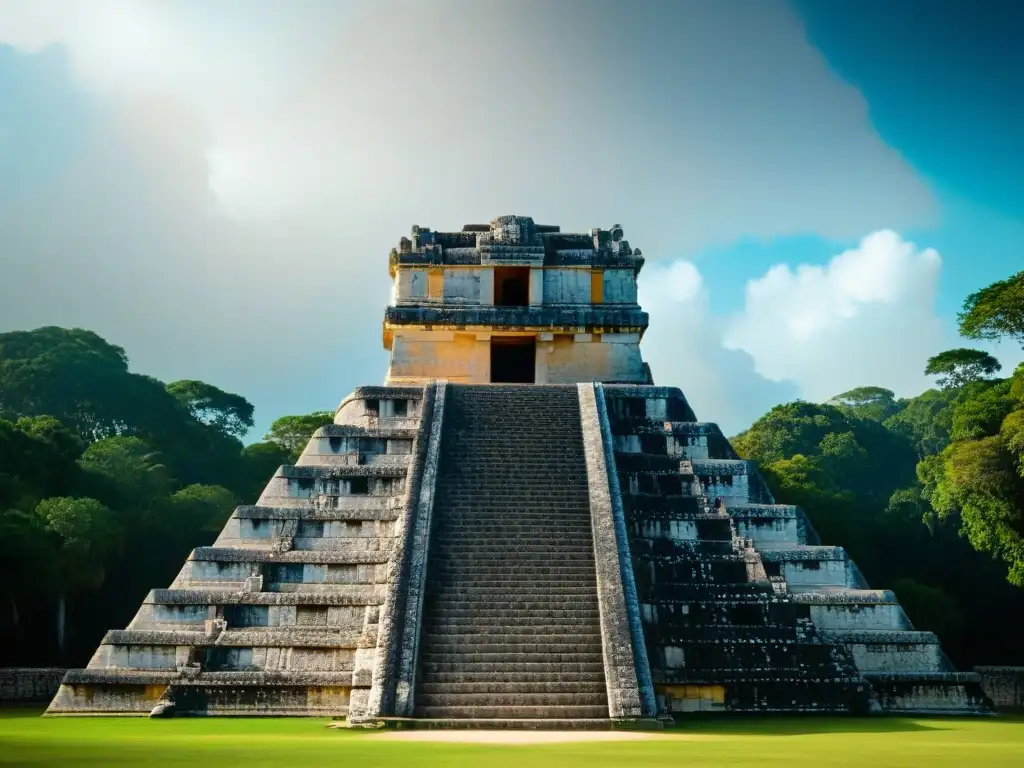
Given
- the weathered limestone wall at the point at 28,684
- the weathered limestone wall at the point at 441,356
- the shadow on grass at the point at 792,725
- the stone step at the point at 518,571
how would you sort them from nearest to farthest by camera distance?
the shadow on grass at the point at 792,725
the stone step at the point at 518,571
the weathered limestone wall at the point at 28,684
the weathered limestone wall at the point at 441,356

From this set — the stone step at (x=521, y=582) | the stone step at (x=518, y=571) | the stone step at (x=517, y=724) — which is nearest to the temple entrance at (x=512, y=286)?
the stone step at (x=518, y=571)

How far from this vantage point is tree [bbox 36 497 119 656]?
2084 centimetres

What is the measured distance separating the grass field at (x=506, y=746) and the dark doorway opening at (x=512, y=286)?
11.6m

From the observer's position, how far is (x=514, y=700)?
9.94m

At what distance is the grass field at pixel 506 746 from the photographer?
634 cm

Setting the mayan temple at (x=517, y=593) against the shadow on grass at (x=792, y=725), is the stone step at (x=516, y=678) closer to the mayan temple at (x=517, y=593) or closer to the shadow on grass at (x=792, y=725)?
the mayan temple at (x=517, y=593)

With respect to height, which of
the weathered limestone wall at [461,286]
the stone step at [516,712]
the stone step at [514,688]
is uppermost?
the weathered limestone wall at [461,286]

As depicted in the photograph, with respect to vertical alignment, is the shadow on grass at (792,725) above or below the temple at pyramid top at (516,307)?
below

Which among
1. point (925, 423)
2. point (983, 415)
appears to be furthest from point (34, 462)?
point (925, 423)

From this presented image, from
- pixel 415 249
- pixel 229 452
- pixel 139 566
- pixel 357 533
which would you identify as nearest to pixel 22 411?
pixel 229 452

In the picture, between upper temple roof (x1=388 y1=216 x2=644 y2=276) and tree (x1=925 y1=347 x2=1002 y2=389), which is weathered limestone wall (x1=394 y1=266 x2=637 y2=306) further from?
tree (x1=925 y1=347 x2=1002 y2=389)

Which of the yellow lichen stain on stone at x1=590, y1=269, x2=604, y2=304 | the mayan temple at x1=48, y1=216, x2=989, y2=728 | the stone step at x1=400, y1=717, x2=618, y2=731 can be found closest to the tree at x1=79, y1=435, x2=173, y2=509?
the mayan temple at x1=48, y1=216, x2=989, y2=728

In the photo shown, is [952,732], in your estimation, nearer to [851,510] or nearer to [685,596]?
[685,596]

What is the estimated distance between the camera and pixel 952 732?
9430mm
